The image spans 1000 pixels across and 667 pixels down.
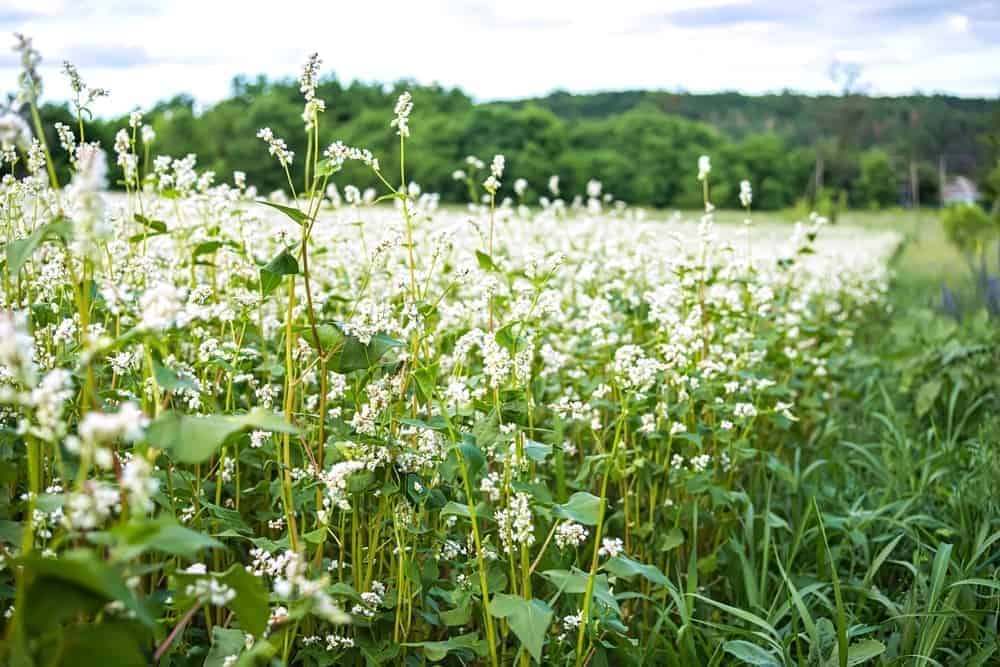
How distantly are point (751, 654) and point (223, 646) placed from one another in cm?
149

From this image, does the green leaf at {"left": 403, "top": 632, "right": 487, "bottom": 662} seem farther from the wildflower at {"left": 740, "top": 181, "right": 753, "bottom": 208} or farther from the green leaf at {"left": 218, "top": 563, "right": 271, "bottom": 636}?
the wildflower at {"left": 740, "top": 181, "right": 753, "bottom": 208}

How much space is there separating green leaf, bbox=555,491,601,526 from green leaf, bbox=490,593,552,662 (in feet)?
0.69

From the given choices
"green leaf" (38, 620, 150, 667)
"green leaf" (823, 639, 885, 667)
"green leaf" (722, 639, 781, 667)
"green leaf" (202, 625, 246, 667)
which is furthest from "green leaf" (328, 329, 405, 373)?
"green leaf" (823, 639, 885, 667)

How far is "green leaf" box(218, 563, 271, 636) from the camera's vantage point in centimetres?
147

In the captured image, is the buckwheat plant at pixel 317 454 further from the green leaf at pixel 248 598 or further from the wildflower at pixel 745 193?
the wildflower at pixel 745 193

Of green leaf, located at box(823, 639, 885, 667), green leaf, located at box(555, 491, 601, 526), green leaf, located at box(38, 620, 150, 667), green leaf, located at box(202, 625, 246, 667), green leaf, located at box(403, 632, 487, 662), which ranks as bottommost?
green leaf, located at box(823, 639, 885, 667)

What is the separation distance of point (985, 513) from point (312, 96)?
3066mm

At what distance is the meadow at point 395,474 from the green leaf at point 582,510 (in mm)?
13

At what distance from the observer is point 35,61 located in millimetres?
1436

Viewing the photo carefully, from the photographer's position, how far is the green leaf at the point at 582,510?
1.97 metres

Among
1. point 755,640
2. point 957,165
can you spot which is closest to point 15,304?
point 755,640

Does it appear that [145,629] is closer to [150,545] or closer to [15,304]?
[150,545]

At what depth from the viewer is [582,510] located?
80.0 inches

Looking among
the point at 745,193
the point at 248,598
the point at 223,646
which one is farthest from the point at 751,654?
the point at 745,193
